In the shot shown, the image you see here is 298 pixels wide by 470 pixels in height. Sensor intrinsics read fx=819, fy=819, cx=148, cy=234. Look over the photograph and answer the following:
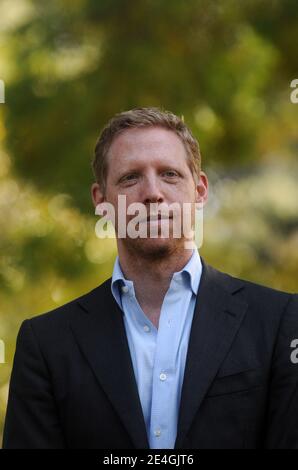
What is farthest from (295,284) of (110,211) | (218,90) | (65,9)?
(110,211)

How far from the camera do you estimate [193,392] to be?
149 cm

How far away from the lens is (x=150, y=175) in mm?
1634

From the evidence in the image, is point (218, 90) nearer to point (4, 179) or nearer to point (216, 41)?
point (216, 41)

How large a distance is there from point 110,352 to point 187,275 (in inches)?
8.5

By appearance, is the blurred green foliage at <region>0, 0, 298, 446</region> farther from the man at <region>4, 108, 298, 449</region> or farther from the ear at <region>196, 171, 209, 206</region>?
the man at <region>4, 108, 298, 449</region>

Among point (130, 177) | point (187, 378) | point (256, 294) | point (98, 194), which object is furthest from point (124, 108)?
point (187, 378)

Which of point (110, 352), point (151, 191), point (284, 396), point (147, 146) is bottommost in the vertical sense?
point (284, 396)

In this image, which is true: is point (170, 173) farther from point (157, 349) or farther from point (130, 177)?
point (157, 349)

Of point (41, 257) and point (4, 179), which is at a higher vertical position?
point (4, 179)

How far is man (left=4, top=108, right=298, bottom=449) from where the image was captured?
1490 millimetres

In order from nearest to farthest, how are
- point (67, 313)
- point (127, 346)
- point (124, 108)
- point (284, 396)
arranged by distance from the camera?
point (284, 396), point (127, 346), point (67, 313), point (124, 108)

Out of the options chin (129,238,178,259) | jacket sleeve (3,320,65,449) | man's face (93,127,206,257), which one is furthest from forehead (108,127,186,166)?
jacket sleeve (3,320,65,449)
